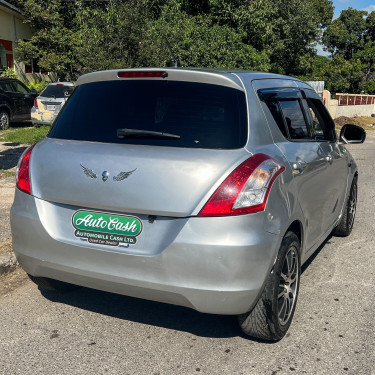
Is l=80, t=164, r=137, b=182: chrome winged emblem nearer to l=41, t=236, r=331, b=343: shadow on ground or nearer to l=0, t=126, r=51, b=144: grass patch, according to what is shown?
l=41, t=236, r=331, b=343: shadow on ground

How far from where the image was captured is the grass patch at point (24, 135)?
13.6 meters

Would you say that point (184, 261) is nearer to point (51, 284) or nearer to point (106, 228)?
point (106, 228)

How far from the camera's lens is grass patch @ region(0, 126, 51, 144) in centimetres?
1365

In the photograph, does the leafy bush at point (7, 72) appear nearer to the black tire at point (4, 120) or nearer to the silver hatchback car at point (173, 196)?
the black tire at point (4, 120)

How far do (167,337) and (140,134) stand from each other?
4.65ft

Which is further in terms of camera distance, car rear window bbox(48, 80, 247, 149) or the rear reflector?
the rear reflector

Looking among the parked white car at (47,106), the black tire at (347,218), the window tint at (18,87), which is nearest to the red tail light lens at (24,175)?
the black tire at (347,218)

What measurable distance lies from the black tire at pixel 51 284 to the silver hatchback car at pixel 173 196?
0.46 metres

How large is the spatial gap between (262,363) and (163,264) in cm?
94

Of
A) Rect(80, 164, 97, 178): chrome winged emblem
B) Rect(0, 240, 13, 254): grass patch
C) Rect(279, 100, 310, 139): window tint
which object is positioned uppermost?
Rect(279, 100, 310, 139): window tint

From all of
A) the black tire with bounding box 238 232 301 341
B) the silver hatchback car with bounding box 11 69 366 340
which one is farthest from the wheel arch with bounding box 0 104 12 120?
the black tire with bounding box 238 232 301 341

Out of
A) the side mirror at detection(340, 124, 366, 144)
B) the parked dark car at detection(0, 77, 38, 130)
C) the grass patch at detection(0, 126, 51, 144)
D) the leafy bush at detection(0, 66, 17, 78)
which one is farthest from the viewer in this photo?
the leafy bush at detection(0, 66, 17, 78)

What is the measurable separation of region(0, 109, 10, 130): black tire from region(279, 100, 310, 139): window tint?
45.8ft

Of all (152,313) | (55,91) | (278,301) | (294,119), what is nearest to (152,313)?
(152,313)
